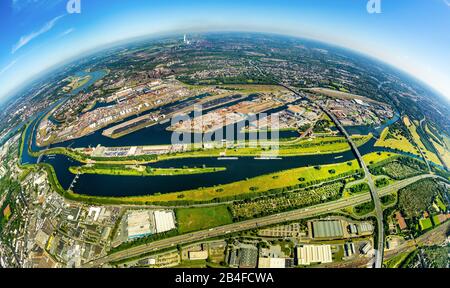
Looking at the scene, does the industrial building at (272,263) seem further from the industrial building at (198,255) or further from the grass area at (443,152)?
the grass area at (443,152)

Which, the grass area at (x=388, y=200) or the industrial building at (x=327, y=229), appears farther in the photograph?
the grass area at (x=388, y=200)

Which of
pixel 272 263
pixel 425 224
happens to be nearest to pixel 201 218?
pixel 272 263

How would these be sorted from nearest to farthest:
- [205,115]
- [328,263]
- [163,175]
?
[328,263] → [163,175] → [205,115]

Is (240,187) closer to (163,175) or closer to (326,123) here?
(163,175)

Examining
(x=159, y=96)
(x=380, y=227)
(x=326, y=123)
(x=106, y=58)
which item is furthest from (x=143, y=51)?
(x=380, y=227)

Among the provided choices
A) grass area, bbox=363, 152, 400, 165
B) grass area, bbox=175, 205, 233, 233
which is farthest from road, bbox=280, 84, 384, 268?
grass area, bbox=175, 205, 233, 233

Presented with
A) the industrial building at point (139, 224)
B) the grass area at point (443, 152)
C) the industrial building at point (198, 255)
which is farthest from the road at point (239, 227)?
the grass area at point (443, 152)
